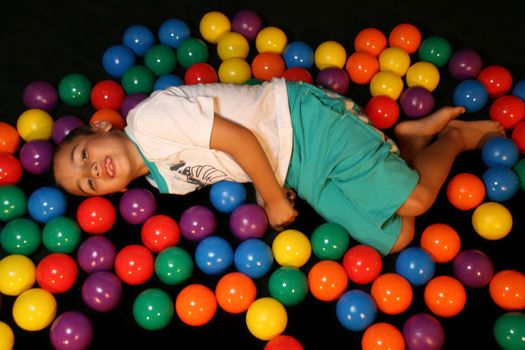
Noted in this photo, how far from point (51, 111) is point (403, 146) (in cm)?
107

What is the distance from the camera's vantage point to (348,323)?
142 centimetres

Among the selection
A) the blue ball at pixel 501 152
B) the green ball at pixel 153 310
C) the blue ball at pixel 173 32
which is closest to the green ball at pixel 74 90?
the blue ball at pixel 173 32

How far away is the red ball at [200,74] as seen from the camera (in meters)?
1.84

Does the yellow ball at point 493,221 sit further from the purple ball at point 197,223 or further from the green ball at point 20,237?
the green ball at point 20,237

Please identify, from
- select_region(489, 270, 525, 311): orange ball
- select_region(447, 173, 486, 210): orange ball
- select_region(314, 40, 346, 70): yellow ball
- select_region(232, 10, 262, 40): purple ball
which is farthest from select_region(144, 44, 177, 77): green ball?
select_region(489, 270, 525, 311): orange ball

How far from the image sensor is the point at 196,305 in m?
1.45

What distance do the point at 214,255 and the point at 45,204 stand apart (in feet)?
1.61

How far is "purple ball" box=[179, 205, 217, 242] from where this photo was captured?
1.59m

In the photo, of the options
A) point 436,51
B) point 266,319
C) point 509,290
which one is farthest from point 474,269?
point 436,51

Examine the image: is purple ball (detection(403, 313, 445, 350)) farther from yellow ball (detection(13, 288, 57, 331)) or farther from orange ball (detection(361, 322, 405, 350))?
yellow ball (detection(13, 288, 57, 331))

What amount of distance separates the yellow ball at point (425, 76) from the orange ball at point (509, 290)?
2.06ft

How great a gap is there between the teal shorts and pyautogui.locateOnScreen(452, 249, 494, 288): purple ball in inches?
6.6

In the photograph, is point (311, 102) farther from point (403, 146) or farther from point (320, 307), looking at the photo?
point (320, 307)

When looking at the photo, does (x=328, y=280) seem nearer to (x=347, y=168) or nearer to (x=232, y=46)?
(x=347, y=168)
